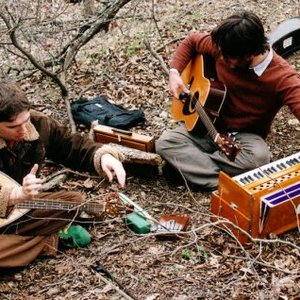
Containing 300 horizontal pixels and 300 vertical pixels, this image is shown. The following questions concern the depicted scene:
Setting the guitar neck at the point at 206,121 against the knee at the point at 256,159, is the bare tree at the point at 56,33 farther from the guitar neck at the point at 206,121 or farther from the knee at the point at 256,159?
the knee at the point at 256,159

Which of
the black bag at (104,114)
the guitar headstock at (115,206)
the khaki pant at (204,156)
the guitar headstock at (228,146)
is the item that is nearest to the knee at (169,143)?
the khaki pant at (204,156)

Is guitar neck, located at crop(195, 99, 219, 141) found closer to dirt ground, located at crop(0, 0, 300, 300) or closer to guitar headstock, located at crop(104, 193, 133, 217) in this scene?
dirt ground, located at crop(0, 0, 300, 300)

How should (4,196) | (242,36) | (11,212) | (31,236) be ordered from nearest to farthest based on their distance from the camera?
(4,196), (11,212), (31,236), (242,36)

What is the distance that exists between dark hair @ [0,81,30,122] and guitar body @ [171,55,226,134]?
1.59m

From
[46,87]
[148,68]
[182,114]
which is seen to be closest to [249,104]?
[182,114]

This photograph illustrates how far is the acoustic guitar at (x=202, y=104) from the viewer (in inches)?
173

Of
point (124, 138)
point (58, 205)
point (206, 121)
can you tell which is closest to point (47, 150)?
point (58, 205)

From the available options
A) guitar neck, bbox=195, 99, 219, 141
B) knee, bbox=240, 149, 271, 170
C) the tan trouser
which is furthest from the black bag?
the tan trouser

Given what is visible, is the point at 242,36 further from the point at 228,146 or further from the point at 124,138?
the point at 124,138

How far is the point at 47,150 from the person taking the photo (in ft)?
13.5

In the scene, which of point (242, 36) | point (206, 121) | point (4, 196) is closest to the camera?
point (4, 196)

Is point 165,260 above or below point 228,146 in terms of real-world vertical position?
below

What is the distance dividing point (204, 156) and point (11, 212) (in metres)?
1.67

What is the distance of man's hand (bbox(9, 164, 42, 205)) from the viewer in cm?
324
